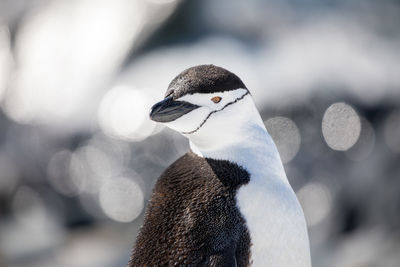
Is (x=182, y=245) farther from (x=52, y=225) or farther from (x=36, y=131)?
(x=36, y=131)

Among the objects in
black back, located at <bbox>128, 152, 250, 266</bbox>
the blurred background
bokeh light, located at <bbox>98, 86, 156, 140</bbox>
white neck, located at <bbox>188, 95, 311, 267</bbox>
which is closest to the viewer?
black back, located at <bbox>128, 152, 250, 266</bbox>

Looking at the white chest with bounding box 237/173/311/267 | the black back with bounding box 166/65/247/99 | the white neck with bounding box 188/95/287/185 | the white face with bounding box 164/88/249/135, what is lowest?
the white chest with bounding box 237/173/311/267

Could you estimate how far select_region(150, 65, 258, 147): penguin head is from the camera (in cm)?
178

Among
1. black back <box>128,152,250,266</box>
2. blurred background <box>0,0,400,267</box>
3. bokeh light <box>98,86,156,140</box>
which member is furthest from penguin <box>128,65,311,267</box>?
bokeh light <box>98,86,156,140</box>

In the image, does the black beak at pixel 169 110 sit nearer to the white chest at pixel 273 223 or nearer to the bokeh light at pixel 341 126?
the white chest at pixel 273 223

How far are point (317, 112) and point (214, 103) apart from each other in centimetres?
300

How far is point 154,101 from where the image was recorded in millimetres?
4941

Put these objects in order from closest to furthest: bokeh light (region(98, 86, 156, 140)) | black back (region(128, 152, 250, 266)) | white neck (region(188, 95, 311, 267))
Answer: black back (region(128, 152, 250, 266)), white neck (region(188, 95, 311, 267)), bokeh light (region(98, 86, 156, 140))

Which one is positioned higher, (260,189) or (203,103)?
(203,103)

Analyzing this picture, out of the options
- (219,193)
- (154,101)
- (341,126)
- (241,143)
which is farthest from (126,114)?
(219,193)

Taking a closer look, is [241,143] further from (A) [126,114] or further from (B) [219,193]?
(A) [126,114]

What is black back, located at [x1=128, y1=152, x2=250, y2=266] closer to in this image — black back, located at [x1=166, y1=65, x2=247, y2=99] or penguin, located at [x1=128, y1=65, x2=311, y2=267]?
penguin, located at [x1=128, y1=65, x2=311, y2=267]

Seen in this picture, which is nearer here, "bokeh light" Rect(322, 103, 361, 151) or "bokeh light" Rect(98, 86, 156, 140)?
"bokeh light" Rect(322, 103, 361, 151)

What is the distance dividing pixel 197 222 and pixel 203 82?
39cm
